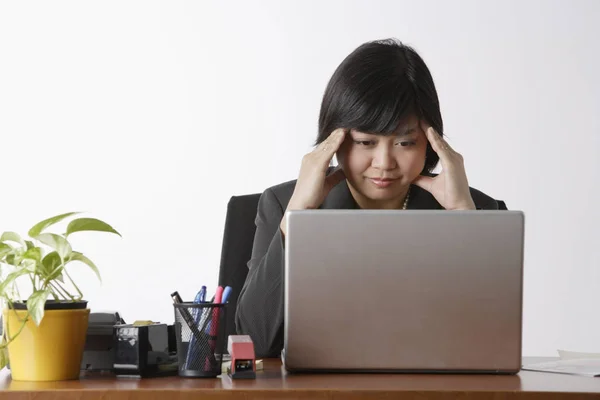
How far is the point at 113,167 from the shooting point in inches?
145

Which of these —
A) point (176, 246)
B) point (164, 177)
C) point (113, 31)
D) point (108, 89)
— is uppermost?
point (113, 31)

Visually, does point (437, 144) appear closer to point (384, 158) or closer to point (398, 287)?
point (384, 158)

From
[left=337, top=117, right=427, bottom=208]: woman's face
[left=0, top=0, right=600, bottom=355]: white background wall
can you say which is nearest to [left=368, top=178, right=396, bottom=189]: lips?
[left=337, top=117, right=427, bottom=208]: woman's face

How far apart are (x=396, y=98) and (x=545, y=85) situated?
6.98 ft

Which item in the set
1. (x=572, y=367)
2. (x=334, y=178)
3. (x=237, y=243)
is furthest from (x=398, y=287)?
(x=237, y=243)

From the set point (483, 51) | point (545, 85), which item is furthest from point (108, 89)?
point (545, 85)

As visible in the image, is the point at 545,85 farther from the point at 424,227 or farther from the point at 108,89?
the point at 424,227

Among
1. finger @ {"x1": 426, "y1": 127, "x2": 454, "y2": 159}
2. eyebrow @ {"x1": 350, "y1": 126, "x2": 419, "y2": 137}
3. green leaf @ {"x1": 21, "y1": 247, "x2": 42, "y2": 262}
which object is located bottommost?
green leaf @ {"x1": 21, "y1": 247, "x2": 42, "y2": 262}

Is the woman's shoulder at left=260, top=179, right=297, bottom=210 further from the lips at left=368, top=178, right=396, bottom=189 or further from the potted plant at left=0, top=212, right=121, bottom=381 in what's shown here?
the potted plant at left=0, top=212, right=121, bottom=381

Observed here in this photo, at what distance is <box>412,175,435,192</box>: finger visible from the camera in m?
1.87

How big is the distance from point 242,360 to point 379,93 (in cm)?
79

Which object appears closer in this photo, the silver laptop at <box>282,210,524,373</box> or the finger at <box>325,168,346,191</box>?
the silver laptop at <box>282,210,524,373</box>

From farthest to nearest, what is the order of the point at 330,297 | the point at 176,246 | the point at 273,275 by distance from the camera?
the point at 176,246 → the point at 273,275 → the point at 330,297

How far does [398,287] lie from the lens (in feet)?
3.84
